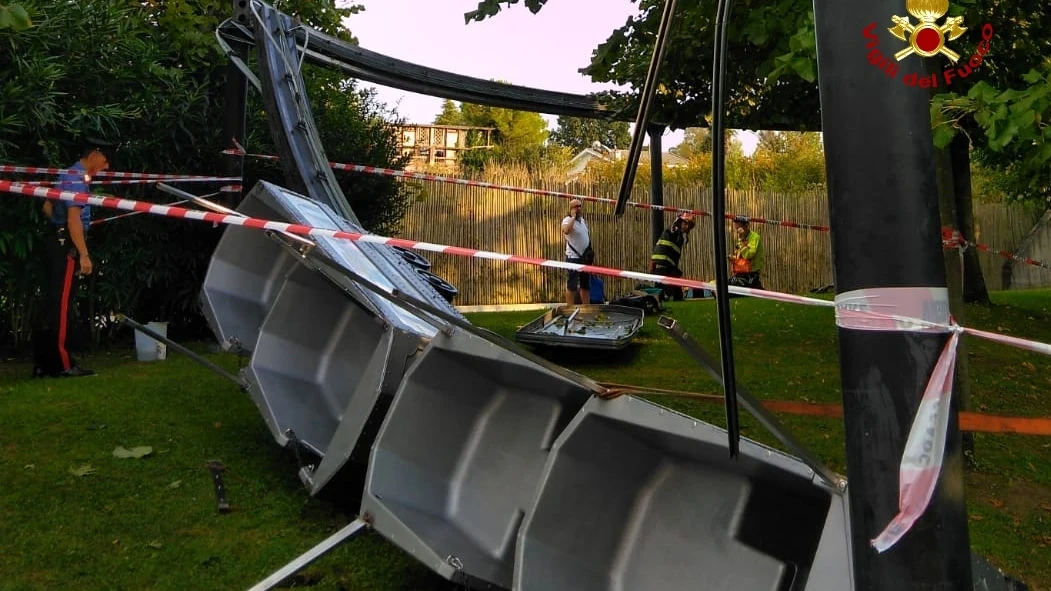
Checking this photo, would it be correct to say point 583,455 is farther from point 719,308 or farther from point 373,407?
point 719,308

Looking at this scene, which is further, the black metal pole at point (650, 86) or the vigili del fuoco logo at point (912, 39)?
the black metal pole at point (650, 86)

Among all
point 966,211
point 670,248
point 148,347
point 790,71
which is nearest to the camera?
point 790,71

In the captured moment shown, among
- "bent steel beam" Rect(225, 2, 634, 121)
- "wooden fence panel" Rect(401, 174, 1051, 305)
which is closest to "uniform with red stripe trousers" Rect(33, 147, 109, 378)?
"bent steel beam" Rect(225, 2, 634, 121)

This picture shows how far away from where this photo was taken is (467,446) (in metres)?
3.52

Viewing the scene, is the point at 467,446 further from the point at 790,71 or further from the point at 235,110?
the point at 235,110

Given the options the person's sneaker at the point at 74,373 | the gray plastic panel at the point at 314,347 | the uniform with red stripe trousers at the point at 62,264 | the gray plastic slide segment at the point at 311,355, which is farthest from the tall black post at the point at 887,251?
the person's sneaker at the point at 74,373

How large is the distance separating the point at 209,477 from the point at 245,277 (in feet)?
4.81

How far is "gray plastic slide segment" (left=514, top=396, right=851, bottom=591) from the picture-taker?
2631 millimetres

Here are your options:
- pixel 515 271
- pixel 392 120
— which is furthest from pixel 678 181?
pixel 392 120

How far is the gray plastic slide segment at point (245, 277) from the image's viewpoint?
5.12m

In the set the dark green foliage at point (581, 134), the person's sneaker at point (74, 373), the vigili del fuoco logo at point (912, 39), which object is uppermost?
the dark green foliage at point (581, 134)

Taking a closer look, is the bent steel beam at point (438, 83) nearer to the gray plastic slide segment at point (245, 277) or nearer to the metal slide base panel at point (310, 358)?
the gray plastic slide segment at point (245, 277)

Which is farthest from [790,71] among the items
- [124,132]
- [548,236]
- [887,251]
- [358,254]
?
[548,236]

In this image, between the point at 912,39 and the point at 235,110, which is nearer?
the point at 912,39
